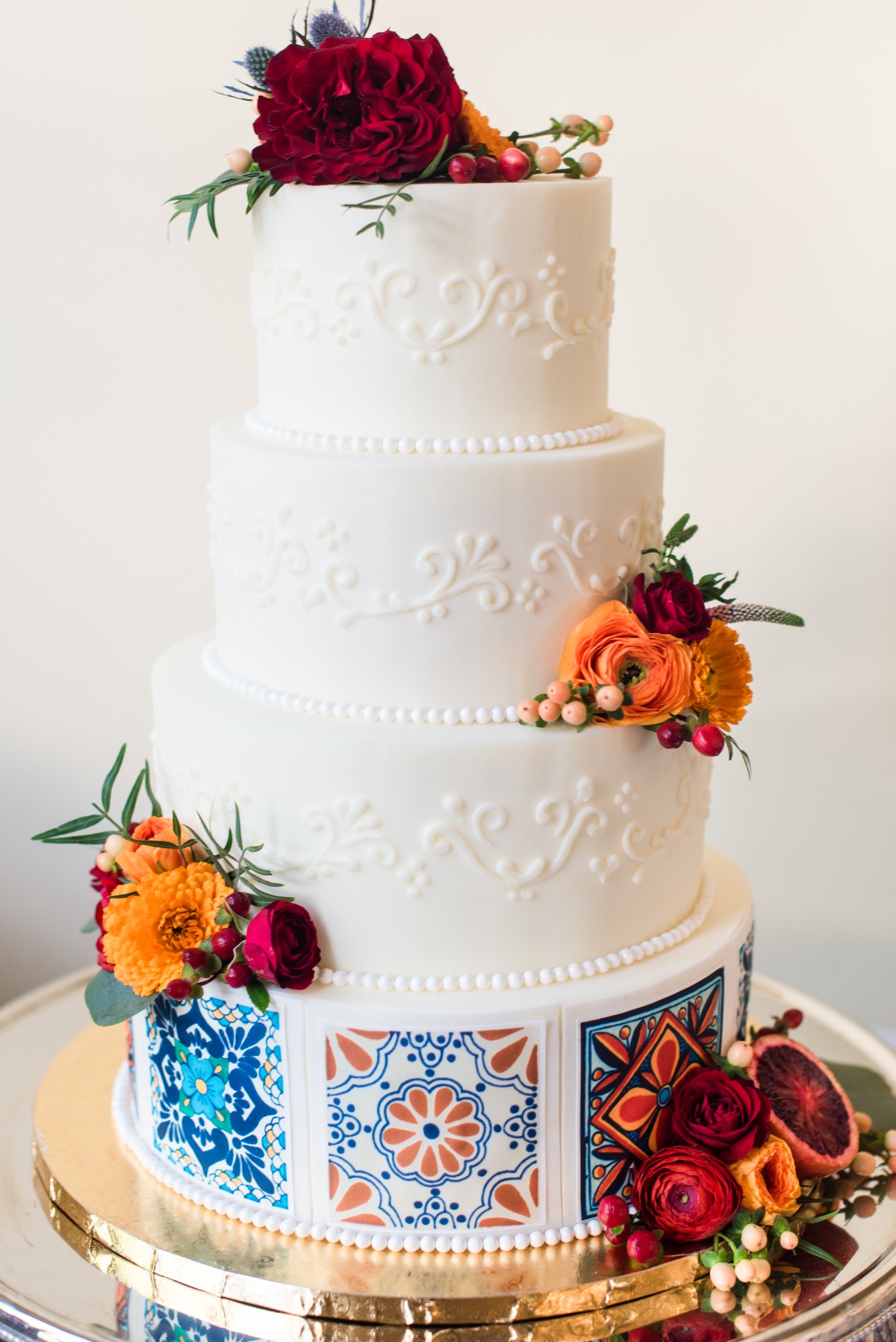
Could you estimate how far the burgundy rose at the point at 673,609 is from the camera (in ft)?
6.57

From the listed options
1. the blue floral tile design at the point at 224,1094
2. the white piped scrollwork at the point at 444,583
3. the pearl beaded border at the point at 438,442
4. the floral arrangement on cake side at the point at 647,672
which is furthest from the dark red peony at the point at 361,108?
the blue floral tile design at the point at 224,1094

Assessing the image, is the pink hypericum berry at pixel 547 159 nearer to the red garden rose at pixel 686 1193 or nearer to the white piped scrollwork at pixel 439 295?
the white piped scrollwork at pixel 439 295

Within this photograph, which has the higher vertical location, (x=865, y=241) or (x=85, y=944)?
(x=865, y=241)

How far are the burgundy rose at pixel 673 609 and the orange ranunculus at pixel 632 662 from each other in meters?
0.02

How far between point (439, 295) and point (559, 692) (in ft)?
1.93

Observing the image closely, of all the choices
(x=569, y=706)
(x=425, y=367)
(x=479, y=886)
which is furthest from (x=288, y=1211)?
(x=425, y=367)

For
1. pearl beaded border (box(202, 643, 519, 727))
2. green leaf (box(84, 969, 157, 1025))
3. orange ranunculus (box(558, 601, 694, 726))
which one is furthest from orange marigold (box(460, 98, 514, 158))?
green leaf (box(84, 969, 157, 1025))

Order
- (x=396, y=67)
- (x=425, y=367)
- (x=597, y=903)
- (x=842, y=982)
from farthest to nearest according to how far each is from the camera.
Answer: (x=842, y=982) < (x=597, y=903) < (x=425, y=367) < (x=396, y=67)

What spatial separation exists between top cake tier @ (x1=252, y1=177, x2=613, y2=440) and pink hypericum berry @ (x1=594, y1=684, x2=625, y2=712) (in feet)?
1.28

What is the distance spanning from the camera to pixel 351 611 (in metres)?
1.97

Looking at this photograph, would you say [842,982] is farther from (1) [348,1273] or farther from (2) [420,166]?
(2) [420,166]

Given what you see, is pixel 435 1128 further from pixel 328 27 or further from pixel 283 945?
pixel 328 27

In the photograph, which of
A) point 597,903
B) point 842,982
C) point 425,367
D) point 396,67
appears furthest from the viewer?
point 842,982

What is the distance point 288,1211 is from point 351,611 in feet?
3.10
